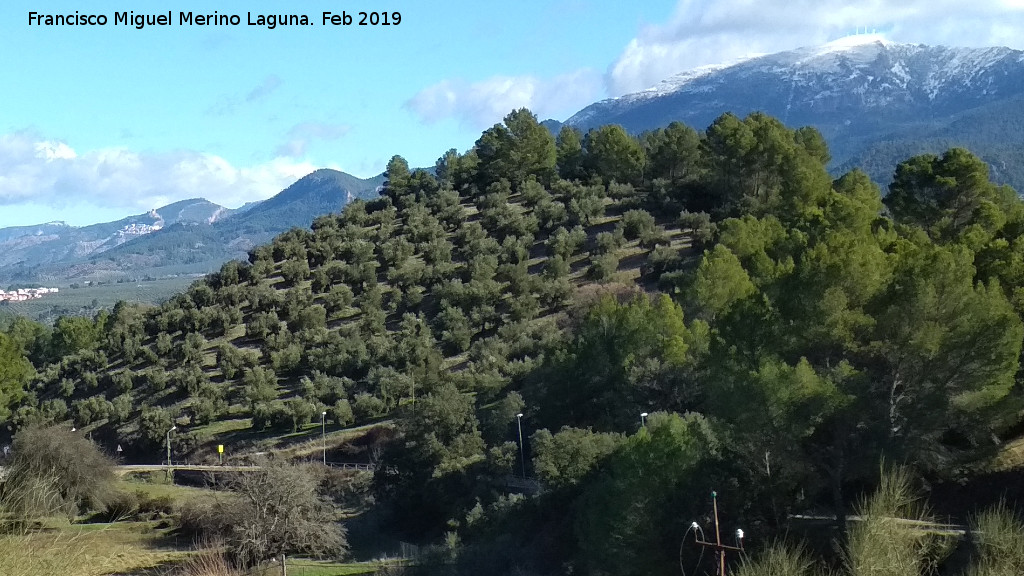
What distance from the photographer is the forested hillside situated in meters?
20.4

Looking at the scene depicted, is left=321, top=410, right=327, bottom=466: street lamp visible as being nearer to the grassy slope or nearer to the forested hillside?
the grassy slope

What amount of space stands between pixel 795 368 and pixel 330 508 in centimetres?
1888

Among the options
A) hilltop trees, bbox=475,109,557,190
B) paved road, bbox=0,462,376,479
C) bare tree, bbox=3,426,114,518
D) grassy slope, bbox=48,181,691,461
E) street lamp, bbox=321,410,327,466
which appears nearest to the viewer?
bare tree, bbox=3,426,114,518

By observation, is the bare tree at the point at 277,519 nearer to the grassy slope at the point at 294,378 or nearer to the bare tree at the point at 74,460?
the bare tree at the point at 74,460

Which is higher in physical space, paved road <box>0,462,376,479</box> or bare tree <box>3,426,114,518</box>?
bare tree <box>3,426,114,518</box>

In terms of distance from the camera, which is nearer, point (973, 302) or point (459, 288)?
point (973, 302)

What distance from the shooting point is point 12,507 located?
727 centimetres

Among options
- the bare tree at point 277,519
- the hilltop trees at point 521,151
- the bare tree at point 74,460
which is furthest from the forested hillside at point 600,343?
the bare tree at point 74,460

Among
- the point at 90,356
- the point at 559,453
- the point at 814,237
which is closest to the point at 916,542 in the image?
the point at 559,453

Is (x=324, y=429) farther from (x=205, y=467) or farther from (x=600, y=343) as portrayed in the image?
(x=600, y=343)

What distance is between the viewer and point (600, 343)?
1352 inches

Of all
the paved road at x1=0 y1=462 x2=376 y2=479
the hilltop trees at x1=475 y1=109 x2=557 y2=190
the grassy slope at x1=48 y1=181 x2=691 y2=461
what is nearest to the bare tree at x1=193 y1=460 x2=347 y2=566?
the paved road at x1=0 y1=462 x2=376 y2=479

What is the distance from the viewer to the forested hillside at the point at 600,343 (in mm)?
20391

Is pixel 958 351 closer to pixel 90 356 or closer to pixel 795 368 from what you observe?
pixel 795 368
